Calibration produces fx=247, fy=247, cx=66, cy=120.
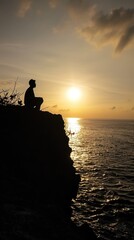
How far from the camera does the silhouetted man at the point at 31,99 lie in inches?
870

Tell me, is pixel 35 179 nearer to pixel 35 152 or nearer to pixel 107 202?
pixel 35 152

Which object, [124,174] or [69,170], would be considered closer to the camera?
[69,170]

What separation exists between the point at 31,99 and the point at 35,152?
476cm

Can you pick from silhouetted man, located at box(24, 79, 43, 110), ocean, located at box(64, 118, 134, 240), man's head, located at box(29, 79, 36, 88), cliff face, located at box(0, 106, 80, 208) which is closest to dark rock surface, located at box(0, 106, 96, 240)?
cliff face, located at box(0, 106, 80, 208)

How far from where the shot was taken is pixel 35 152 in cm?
2195

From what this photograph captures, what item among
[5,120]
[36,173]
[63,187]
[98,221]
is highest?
[5,120]

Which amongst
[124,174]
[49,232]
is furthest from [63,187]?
[124,174]

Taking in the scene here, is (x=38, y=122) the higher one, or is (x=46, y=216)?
(x=38, y=122)

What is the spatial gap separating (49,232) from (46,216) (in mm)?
1600

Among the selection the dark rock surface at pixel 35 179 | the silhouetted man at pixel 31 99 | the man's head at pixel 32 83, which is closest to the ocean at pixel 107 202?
the dark rock surface at pixel 35 179

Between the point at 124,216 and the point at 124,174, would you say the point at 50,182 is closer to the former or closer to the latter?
the point at 124,216

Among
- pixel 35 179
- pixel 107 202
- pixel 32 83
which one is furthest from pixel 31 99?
pixel 107 202

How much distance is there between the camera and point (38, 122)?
74.9 ft

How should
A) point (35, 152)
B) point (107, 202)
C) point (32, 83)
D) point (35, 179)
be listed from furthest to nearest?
1. point (107, 202)
2. point (32, 83)
3. point (35, 152)
4. point (35, 179)
